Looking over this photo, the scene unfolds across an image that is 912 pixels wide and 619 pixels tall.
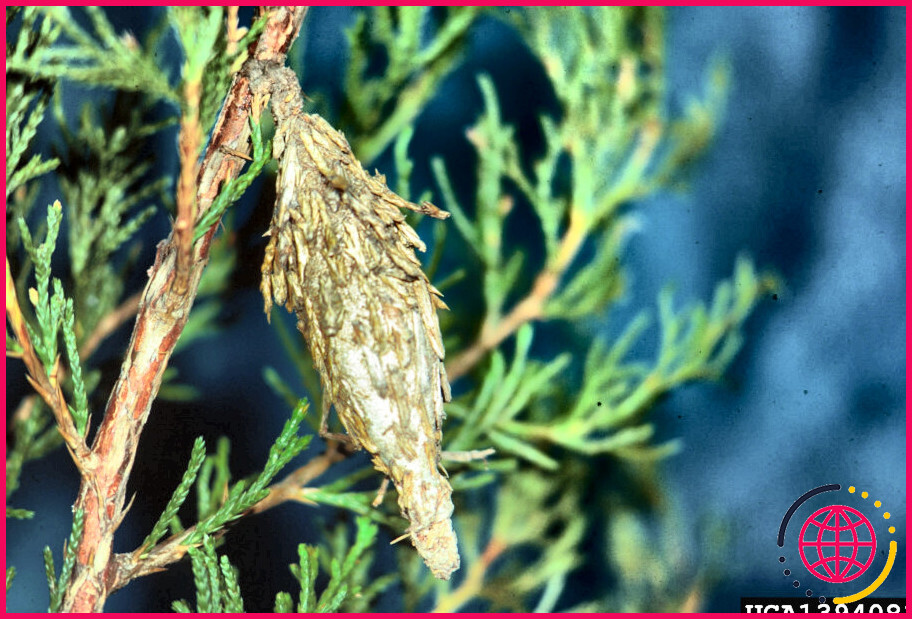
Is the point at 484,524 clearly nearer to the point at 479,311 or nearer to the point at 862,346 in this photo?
the point at 479,311

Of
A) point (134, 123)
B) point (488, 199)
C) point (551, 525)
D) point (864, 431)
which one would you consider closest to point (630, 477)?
point (551, 525)

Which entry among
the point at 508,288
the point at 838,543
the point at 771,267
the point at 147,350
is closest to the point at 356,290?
the point at 147,350

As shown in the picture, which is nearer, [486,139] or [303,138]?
[303,138]

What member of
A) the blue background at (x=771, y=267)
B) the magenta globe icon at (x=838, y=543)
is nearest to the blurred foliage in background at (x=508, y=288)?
the blue background at (x=771, y=267)

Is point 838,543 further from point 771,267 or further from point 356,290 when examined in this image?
point 356,290

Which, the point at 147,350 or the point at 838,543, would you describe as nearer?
the point at 147,350

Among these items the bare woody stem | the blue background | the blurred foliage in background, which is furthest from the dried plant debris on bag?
the blue background

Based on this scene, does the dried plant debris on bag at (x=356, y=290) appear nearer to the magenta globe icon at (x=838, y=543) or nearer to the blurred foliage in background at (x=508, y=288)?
the blurred foliage in background at (x=508, y=288)

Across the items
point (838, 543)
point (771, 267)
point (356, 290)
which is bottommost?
point (838, 543)
